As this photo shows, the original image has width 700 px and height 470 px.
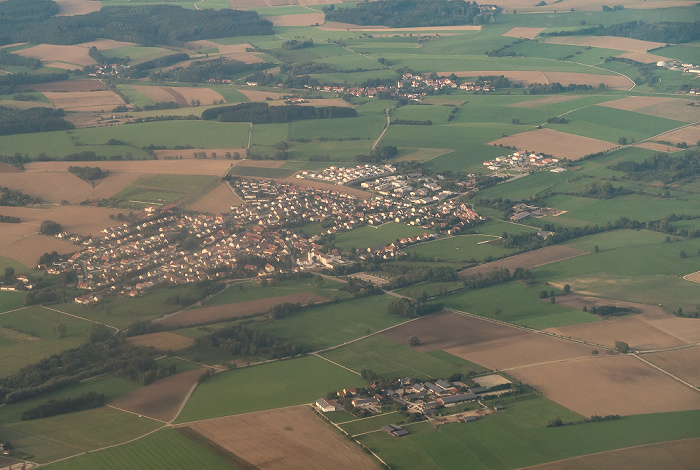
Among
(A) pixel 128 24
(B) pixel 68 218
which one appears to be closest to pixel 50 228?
(B) pixel 68 218

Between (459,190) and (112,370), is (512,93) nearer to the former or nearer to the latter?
(459,190)

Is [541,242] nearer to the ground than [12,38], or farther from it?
nearer to the ground

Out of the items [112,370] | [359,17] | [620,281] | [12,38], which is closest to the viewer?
[112,370]

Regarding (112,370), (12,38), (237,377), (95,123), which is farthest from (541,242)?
(12,38)

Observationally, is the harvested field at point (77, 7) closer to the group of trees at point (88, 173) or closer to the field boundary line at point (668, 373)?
the group of trees at point (88, 173)

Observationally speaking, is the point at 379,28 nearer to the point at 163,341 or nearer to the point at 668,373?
the point at 163,341

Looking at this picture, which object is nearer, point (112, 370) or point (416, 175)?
point (112, 370)
